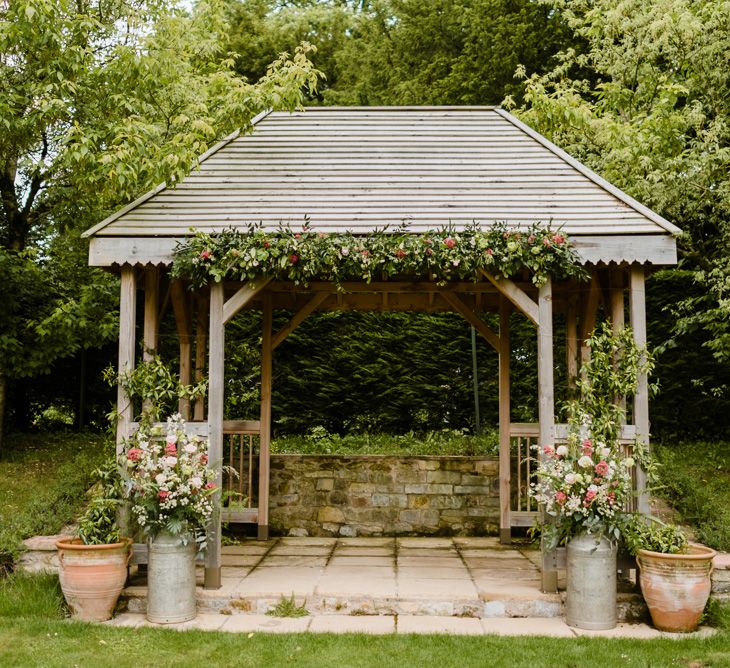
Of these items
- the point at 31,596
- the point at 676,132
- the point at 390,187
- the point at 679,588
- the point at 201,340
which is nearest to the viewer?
the point at 679,588

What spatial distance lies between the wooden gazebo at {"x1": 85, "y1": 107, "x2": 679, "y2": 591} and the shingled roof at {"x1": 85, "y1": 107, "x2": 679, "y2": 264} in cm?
2

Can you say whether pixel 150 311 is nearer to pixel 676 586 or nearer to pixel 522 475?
pixel 522 475

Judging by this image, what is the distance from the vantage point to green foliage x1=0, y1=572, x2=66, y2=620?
5633mm

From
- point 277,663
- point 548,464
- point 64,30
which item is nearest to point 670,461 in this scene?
point 548,464

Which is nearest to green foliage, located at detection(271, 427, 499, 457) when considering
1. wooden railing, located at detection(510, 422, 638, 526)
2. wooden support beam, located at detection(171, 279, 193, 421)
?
wooden railing, located at detection(510, 422, 638, 526)

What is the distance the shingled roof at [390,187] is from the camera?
6.13 meters

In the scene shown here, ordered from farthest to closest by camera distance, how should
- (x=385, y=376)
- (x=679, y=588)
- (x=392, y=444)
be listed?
(x=385, y=376), (x=392, y=444), (x=679, y=588)

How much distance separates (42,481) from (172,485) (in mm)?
3939

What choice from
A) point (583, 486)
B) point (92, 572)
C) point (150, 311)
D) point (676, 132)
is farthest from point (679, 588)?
point (676, 132)

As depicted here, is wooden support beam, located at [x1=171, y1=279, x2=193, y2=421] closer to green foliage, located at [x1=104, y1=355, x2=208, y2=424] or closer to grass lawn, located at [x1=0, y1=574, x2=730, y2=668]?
green foliage, located at [x1=104, y1=355, x2=208, y2=424]

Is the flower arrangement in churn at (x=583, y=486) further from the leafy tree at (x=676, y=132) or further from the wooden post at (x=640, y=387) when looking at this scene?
the leafy tree at (x=676, y=132)

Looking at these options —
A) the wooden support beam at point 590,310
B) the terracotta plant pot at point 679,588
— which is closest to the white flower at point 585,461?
the terracotta plant pot at point 679,588

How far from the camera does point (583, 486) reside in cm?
552

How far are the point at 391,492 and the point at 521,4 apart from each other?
12.2 meters
